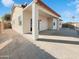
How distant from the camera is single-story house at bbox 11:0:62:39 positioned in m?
11.7

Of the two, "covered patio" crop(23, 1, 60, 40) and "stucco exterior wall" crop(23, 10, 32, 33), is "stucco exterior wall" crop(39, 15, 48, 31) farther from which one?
"stucco exterior wall" crop(23, 10, 32, 33)

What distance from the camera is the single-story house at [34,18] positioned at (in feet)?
38.5

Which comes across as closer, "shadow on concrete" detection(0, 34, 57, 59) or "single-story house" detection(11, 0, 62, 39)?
"shadow on concrete" detection(0, 34, 57, 59)

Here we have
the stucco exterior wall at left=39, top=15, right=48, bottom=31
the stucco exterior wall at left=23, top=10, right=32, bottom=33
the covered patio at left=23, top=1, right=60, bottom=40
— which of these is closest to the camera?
the covered patio at left=23, top=1, right=60, bottom=40

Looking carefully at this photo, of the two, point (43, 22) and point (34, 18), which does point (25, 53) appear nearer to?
point (34, 18)

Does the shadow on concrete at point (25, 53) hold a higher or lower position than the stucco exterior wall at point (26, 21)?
lower

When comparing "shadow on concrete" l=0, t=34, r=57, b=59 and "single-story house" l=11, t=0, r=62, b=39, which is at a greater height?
"single-story house" l=11, t=0, r=62, b=39

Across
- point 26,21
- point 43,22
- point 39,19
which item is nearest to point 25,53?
point 26,21

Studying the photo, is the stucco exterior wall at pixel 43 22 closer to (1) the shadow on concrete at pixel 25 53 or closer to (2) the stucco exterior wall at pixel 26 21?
(2) the stucco exterior wall at pixel 26 21

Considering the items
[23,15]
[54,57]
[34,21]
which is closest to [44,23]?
[23,15]

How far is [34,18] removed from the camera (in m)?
11.7

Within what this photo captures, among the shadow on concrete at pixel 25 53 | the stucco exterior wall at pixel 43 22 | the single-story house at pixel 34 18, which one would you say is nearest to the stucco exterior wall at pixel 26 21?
the single-story house at pixel 34 18

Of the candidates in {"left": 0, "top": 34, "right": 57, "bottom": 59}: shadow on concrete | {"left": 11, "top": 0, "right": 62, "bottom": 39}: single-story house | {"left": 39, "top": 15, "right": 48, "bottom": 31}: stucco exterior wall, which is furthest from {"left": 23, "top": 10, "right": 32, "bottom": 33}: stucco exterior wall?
{"left": 0, "top": 34, "right": 57, "bottom": 59}: shadow on concrete

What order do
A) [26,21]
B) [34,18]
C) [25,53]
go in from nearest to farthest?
1. [25,53]
2. [34,18]
3. [26,21]
